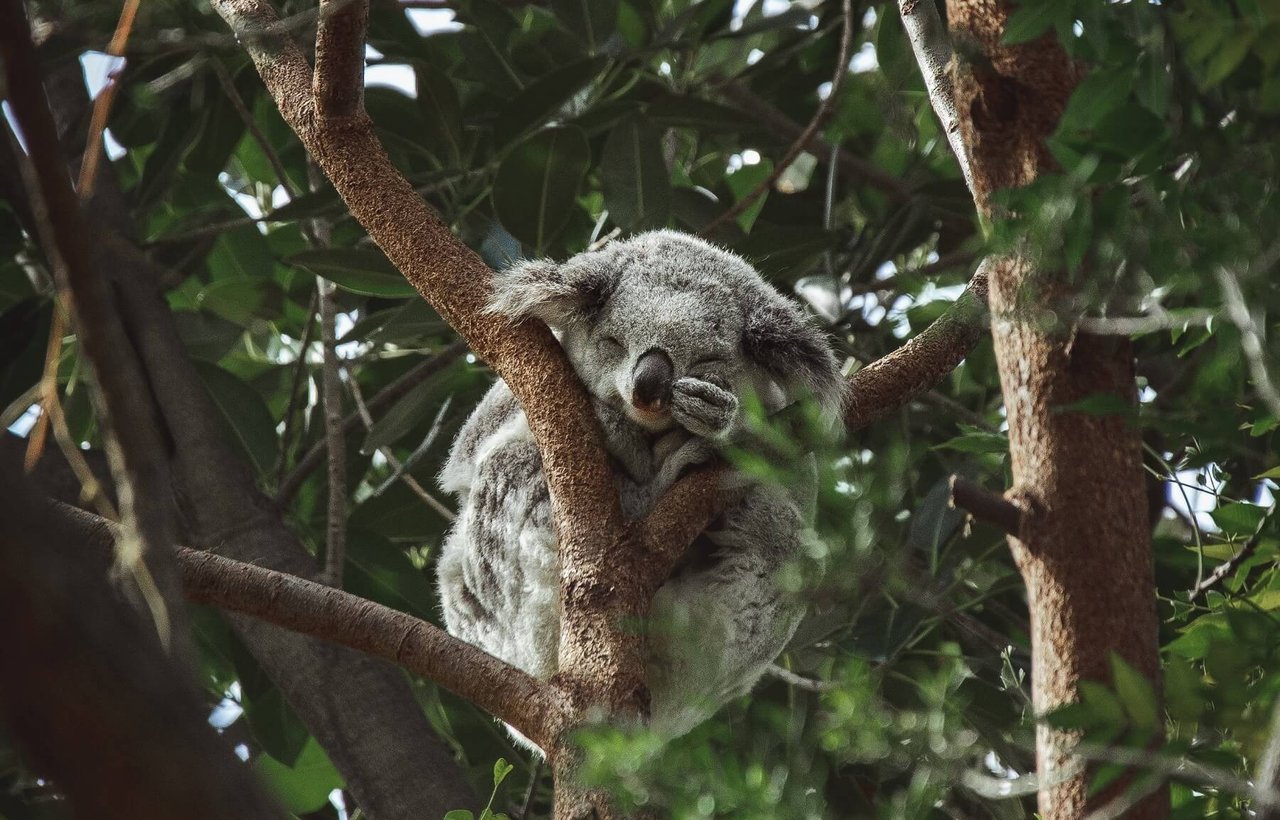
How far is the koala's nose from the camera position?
2.91 m

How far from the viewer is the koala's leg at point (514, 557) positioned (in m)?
3.08

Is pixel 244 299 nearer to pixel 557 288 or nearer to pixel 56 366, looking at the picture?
pixel 557 288

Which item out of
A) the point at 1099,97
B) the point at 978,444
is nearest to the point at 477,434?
the point at 978,444

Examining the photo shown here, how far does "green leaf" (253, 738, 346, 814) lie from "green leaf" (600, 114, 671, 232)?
1.84 meters

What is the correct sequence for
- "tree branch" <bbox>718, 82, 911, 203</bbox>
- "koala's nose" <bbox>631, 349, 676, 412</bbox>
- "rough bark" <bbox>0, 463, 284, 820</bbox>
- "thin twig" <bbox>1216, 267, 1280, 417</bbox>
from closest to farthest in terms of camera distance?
"rough bark" <bbox>0, 463, 284, 820</bbox>, "thin twig" <bbox>1216, 267, 1280, 417</bbox>, "koala's nose" <bbox>631, 349, 676, 412</bbox>, "tree branch" <bbox>718, 82, 911, 203</bbox>

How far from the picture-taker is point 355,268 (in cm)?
368

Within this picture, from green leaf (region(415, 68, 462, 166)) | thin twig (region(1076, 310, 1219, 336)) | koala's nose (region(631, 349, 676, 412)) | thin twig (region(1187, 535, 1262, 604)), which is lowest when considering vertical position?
thin twig (region(1187, 535, 1262, 604))

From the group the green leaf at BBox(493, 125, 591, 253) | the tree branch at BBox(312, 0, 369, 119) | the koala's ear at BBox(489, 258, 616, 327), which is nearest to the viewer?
the tree branch at BBox(312, 0, 369, 119)

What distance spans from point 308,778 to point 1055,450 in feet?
10.3

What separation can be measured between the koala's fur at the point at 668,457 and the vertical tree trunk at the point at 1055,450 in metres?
0.94

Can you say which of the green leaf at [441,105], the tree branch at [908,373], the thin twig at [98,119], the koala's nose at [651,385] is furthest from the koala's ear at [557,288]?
the thin twig at [98,119]

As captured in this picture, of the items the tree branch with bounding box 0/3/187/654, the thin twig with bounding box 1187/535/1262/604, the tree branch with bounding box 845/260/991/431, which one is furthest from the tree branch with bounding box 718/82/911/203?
the tree branch with bounding box 0/3/187/654

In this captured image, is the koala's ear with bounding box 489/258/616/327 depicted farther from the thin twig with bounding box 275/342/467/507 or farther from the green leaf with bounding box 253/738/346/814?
the green leaf with bounding box 253/738/346/814

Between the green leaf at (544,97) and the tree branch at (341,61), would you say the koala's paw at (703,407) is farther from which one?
the green leaf at (544,97)
